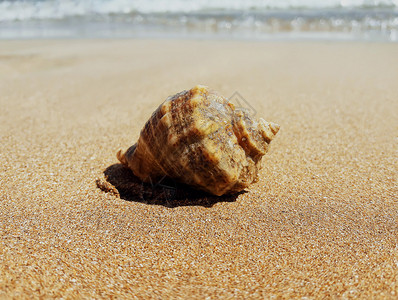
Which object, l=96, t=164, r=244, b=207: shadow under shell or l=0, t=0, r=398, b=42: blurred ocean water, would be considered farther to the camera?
l=0, t=0, r=398, b=42: blurred ocean water

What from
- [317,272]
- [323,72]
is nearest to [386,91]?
[323,72]

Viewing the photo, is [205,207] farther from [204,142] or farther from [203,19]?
[203,19]

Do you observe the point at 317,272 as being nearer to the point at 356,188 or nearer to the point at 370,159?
the point at 356,188

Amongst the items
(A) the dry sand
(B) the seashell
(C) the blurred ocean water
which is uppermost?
(C) the blurred ocean water

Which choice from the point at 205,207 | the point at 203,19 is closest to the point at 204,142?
the point at 205,207

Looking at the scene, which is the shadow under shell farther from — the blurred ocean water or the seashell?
the blurred ocean water

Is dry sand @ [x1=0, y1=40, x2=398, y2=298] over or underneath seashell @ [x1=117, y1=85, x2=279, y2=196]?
underneath

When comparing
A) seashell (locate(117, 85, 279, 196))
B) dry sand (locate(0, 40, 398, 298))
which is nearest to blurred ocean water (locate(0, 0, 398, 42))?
dry sand (locate(0, 40, 398, 298))

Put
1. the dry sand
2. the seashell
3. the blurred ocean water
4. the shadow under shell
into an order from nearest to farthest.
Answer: the dry sand, the seashell, the shadow under shell, the blurred ocean water
